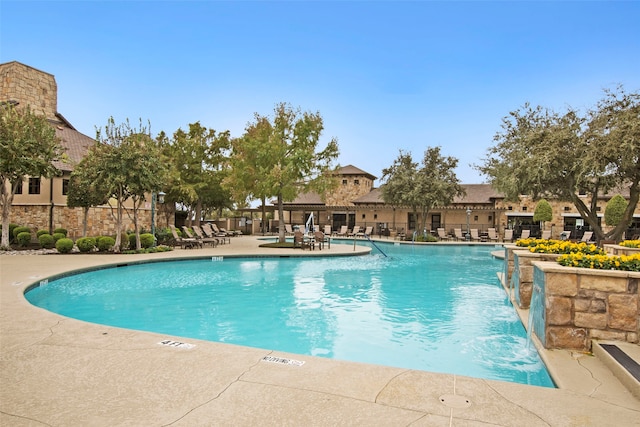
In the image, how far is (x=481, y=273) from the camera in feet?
43.1

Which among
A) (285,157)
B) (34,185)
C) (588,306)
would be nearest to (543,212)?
(285,157)

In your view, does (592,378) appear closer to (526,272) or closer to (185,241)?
(526,272)

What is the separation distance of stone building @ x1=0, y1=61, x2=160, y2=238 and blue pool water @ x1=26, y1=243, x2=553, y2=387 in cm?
1037

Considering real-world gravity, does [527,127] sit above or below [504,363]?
above

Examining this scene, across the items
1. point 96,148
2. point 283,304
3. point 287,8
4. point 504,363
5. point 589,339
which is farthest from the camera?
point 287,8

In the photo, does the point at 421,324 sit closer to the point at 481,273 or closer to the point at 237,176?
the point at 481,273

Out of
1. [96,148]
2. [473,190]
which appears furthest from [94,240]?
[473,190]

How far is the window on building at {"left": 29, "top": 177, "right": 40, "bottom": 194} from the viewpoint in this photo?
20.6 m

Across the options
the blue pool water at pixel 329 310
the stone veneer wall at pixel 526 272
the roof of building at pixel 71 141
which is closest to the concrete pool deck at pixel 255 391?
the blue pool water at pixel 329 310

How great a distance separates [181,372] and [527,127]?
1635 centimetres

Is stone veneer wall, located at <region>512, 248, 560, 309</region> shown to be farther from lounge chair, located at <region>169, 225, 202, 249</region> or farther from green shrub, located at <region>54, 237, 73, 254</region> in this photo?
green shrub, located at <region>54, 237, 73, 254</region>

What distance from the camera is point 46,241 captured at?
682 inches

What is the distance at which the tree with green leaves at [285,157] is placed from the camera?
750 inches

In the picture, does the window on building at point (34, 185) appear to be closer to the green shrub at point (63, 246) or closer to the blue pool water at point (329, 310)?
the green shrub at point (63, 246)
